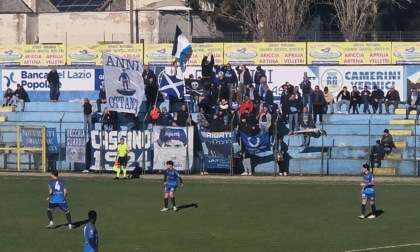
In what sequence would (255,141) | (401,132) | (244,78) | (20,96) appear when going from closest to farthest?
(255,141), (401,132), (244,78), (20,96)

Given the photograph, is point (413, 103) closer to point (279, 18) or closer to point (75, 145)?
point (75, 145)

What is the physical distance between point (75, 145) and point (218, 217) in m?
14.3

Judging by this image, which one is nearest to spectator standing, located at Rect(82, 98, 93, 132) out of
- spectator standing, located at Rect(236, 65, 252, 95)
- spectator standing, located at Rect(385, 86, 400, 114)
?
spectator standing, located at Rect(236, 65, 252, 95)

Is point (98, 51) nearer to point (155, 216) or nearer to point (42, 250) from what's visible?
point (155, 216)

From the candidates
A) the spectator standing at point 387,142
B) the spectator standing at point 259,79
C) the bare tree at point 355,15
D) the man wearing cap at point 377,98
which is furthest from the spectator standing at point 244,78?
the bare tree at point 355,15

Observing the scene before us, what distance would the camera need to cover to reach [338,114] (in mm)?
45438

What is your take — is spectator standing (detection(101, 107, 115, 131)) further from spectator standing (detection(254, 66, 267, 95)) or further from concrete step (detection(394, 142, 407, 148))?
concrete step (detection(394, 142, 407, 148))

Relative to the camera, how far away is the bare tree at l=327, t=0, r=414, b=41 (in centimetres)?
5978

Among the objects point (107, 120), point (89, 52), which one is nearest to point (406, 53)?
point (107, 120)

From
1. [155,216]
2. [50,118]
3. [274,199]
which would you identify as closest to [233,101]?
[50,118]

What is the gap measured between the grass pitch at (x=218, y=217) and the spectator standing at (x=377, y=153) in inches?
76.4

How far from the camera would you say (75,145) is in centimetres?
4253

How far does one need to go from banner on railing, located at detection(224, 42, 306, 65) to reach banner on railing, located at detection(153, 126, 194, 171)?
11514 millimetres

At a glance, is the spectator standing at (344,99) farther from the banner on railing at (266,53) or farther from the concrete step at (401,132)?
the banner on railing at (266,53)
